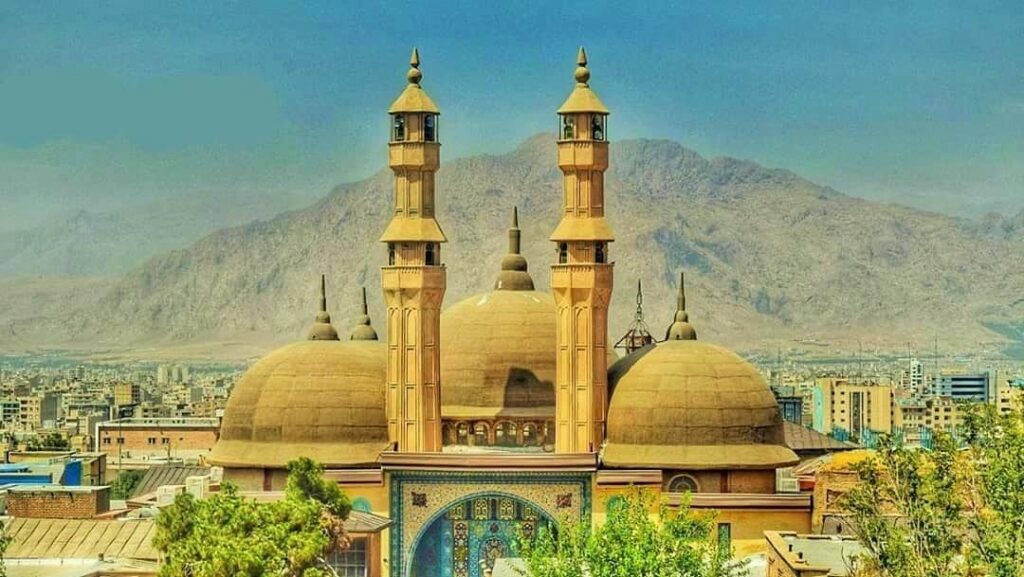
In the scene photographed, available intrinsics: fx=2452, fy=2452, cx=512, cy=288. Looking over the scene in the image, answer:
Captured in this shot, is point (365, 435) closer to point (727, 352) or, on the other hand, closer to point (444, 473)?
point (444, 473)

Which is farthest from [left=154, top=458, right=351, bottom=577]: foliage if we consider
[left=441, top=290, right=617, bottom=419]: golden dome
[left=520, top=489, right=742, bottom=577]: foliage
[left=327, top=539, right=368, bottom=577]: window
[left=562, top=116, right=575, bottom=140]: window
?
[left=562, top=116, right=575, bottom=140]: window

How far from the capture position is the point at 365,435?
5672 centimetres

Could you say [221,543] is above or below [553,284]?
below

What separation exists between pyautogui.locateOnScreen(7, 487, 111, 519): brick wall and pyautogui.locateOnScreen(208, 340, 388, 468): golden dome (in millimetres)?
4423

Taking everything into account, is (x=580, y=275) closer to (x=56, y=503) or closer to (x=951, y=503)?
(x=56, y=503)

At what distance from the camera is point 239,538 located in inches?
1479

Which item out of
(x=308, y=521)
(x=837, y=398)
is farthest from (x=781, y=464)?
(x=837, y=398)

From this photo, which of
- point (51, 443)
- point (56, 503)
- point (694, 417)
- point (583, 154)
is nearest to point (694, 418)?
point (694, 417)

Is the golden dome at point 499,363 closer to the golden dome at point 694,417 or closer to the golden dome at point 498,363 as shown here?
the golden dome at point 498,363

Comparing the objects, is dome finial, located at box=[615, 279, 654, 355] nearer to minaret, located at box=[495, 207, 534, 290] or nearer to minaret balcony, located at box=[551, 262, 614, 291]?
minaret, located at box=[495, 207, 534, 290]

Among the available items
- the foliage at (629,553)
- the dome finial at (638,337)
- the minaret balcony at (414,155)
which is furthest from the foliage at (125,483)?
the foliage at (629,553)

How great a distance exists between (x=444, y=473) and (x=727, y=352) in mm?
7147

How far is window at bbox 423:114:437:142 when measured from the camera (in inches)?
2280

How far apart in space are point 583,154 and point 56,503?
14380mm
